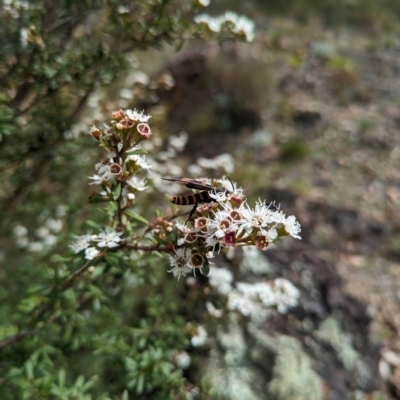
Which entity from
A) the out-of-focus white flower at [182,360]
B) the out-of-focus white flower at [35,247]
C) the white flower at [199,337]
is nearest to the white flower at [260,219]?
the white flower at [199,337]

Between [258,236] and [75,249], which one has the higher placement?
[258,236]

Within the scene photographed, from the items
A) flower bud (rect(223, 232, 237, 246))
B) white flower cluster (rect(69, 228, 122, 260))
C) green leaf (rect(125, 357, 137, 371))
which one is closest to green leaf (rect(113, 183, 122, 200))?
white flower cluster (rect(69, 228, 122, 260))

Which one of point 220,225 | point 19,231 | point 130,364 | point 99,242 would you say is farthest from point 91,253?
point 19,231

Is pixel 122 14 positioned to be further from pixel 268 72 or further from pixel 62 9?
pixel 268 72

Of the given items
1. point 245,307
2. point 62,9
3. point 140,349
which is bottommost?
point 140,349

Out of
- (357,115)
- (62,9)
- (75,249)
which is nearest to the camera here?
(75,249)

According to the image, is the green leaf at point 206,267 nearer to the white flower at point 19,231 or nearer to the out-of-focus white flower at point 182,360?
the out-of-focus white flower at point 182,360

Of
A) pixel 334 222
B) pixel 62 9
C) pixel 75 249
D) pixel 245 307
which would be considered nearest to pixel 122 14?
pixel 62 9

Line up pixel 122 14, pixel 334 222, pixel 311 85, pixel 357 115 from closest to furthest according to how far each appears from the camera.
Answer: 1. pixel 122 14
2. pixel 334 222
3. pixel 357 115
4. pixel 311 85
